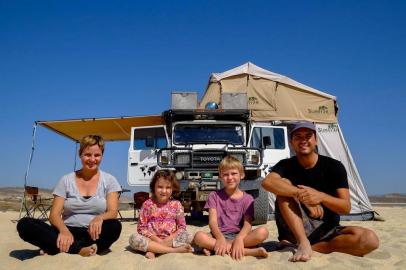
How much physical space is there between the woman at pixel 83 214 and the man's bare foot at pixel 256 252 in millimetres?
1242

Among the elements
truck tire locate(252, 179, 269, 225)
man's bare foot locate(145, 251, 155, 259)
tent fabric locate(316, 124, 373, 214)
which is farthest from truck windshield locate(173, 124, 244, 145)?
man's bare foot locate(145, 251, 155, 259)

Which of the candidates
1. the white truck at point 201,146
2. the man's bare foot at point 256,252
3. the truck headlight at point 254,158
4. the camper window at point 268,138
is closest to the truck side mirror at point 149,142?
the white truck at point 201,146

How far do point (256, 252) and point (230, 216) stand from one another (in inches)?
21.1

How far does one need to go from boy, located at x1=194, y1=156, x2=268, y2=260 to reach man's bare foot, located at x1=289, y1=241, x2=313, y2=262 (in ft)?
1.17

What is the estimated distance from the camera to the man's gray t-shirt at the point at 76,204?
145 inches

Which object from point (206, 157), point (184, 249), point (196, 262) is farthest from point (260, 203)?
point (196, 262)

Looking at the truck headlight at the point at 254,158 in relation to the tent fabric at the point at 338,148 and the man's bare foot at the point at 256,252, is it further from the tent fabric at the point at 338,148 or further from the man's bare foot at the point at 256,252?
the man's bare foot at the point at 256,252

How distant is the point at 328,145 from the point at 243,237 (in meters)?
7.65

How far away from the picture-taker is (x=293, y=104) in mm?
10531

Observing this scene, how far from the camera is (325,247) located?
3578mm

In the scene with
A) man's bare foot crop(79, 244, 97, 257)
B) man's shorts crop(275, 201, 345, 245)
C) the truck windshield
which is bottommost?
man's bare foot crop(79, 244, 97, 257)

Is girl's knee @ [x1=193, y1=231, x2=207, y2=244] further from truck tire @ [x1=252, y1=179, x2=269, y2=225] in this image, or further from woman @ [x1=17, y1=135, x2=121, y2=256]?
truck tire @ [x1=252, y1=179, x2=269, y2=225]

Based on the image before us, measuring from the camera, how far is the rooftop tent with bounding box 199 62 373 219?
1044 cm

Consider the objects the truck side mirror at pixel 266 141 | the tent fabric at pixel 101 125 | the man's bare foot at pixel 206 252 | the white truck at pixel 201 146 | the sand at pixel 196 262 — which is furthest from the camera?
the tent fabric at pixel 101 125
